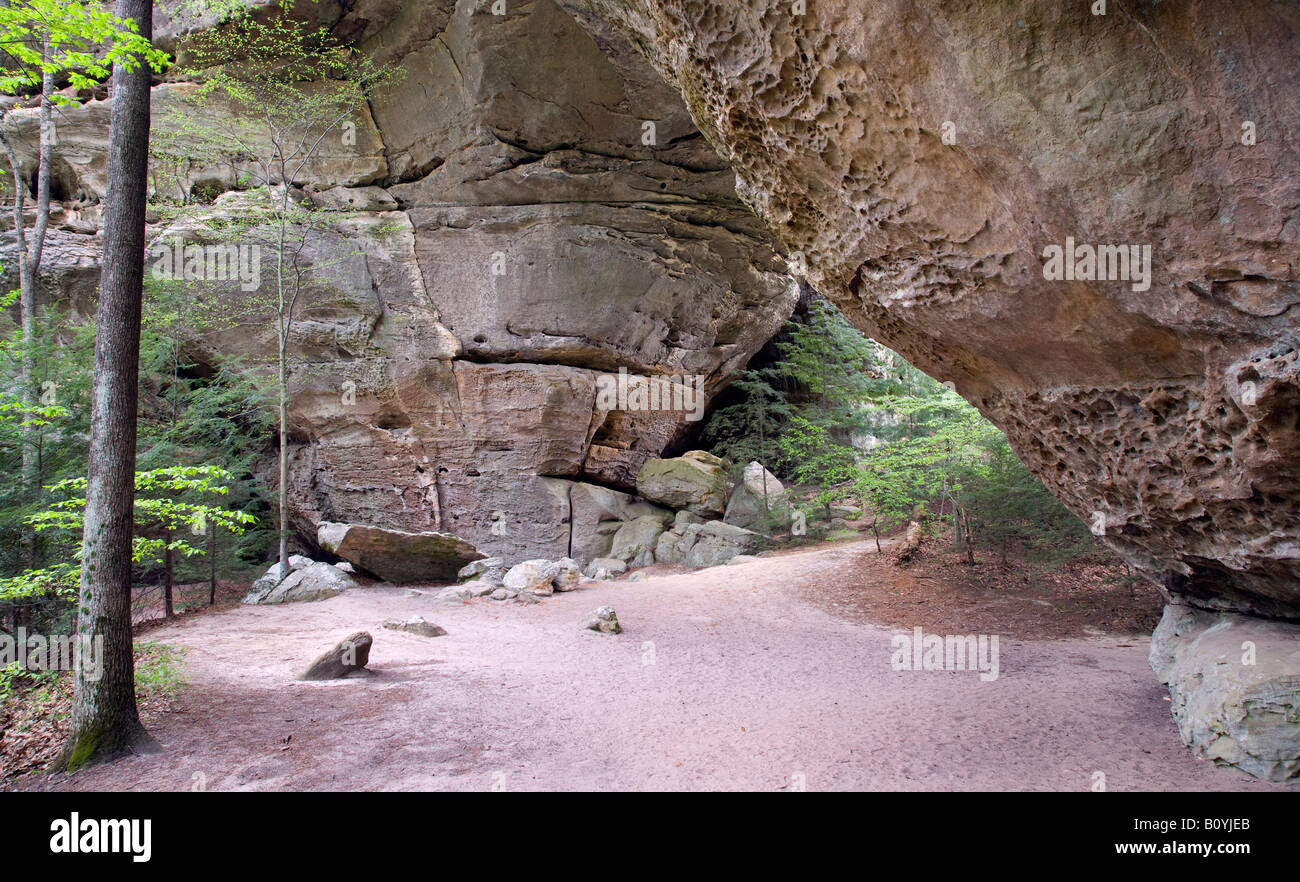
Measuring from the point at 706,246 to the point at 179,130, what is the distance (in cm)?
1236

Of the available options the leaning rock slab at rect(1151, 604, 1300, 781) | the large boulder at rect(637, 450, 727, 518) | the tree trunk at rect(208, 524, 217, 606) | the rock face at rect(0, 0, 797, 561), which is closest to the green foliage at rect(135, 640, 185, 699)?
the tree trunk at rect(208, 524, 217, 606)

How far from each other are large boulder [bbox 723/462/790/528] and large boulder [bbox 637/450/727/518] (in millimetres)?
363

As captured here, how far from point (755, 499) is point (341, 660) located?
1233 cm

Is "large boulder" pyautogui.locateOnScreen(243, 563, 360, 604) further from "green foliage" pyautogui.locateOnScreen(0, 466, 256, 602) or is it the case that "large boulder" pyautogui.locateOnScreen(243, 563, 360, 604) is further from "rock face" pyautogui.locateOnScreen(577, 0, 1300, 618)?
"rock face" pyautogui.locateOnScreen(577, 0, 1300, 618)

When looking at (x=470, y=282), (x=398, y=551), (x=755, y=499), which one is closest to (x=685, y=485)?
(x=755, y=499)

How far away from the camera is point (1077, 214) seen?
4395 millimetres

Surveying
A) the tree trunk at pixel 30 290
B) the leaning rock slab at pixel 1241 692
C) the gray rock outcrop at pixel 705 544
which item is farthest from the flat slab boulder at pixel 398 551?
the leaning rock slab at pixel 1241 692

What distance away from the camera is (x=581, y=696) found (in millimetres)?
6852

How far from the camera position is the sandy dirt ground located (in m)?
4.72

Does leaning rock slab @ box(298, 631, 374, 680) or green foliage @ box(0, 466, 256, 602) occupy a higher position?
green foliage @ box(0, 466, 256, 602)

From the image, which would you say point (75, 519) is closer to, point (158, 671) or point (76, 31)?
point (158, 671)

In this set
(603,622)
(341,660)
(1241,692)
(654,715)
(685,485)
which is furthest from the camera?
(685,485)

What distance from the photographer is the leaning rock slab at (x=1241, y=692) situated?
450 centimetres

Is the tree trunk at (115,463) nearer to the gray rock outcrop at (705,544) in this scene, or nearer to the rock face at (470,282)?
the rock face at (470,282)
